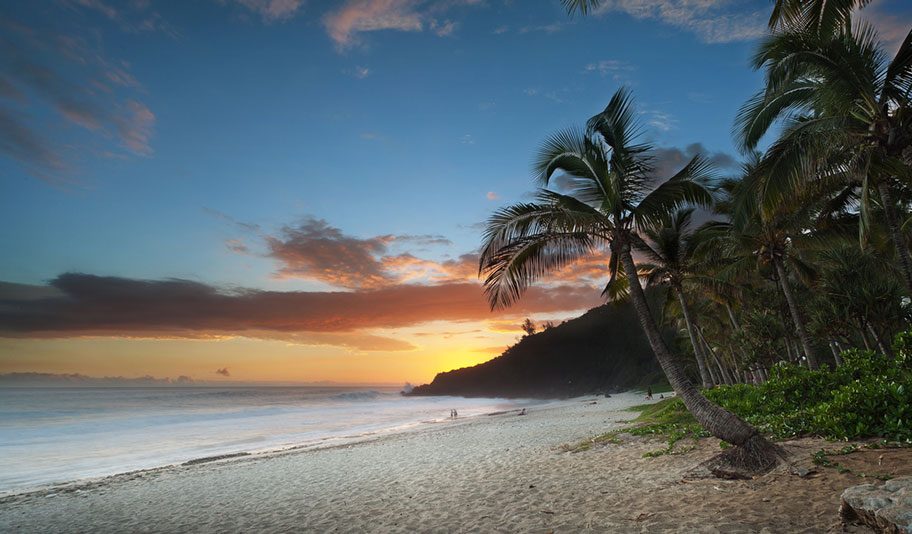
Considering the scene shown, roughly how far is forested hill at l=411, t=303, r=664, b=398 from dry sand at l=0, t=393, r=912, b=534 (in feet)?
215

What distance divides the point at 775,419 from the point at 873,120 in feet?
18.5

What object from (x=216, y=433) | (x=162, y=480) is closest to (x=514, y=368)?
(x=216, y=433)

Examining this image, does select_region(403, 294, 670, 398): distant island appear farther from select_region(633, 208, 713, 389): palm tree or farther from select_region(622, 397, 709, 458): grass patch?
select_region(622, 397, 709, 458): grass patch

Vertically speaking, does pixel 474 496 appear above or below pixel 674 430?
below

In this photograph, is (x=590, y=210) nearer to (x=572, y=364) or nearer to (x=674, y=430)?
(x=674, y=430)

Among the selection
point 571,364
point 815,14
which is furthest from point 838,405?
point 571,364

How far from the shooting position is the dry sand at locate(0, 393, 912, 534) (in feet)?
14.8

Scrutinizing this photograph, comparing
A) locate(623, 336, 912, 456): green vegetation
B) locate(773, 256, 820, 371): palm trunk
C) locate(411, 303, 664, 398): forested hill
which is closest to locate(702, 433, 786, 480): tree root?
locate(623, 336, 912, 456): green vegetation

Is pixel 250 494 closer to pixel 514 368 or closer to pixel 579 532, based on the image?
pixel 579 532

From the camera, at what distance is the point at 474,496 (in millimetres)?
6520

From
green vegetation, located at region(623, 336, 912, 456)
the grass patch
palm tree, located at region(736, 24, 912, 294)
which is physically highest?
palm tree, located at region(736, 24, 912, 294)

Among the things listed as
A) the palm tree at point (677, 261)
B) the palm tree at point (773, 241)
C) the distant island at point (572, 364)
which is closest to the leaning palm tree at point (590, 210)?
the palm tree at point (773, 241)

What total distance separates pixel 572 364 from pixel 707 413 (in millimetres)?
93184

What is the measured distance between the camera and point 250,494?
28.2 feet
